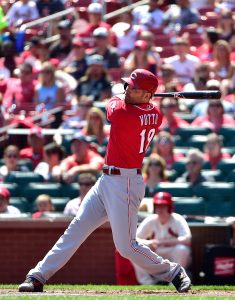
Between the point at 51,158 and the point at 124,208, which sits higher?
the point at 124,208

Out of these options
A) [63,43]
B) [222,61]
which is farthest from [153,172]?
[63,43]

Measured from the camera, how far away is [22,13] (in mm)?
18625

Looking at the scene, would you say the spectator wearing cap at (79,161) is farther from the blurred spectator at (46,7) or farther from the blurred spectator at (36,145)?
the blurred spectator at (46,7)

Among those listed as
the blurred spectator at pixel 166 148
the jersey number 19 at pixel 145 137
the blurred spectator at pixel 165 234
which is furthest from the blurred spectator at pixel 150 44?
the jersey number 19 at pixel 145 137

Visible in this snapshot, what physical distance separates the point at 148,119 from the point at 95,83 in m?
6.95

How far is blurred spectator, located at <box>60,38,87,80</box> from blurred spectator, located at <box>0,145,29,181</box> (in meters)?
A: 2.48

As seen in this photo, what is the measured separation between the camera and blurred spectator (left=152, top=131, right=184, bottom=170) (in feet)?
Result: 41.9

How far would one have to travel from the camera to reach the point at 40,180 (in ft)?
42.9

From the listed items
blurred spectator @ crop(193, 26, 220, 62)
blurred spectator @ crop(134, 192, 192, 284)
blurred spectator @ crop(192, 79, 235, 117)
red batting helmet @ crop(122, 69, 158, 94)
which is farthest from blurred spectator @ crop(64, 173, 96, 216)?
red batting helmet @ crop(122, 69, 158, 94)

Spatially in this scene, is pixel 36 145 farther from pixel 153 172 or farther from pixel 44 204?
pixel 153 172

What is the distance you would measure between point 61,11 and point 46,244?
8.00 m

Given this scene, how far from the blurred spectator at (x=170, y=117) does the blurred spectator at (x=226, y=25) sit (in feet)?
7.34

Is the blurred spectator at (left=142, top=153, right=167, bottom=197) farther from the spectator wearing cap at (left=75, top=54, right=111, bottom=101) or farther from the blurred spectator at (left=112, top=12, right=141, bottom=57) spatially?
the blurred spectator at (left=112, top=12, right=141, bottom=57)

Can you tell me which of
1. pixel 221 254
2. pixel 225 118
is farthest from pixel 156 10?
pixel 221 254
